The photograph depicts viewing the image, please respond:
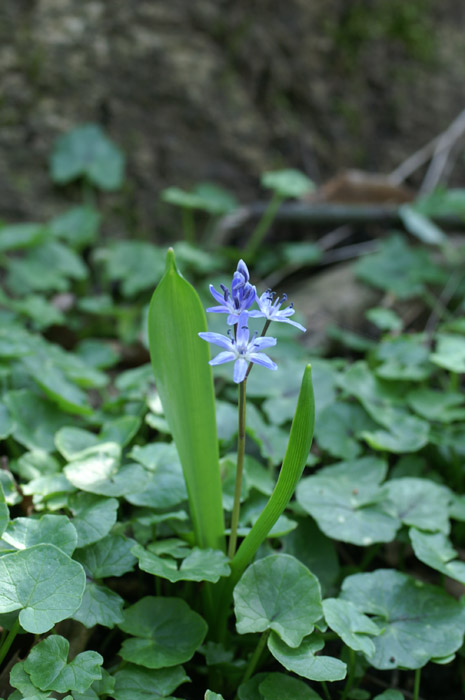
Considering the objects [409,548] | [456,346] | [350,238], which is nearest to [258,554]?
[409,548]

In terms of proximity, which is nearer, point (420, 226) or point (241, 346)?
point (241, 346)

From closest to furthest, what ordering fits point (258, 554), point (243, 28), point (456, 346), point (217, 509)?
point (217, 509)
point (258, 554)
point (456, 346)
point (243, 28)

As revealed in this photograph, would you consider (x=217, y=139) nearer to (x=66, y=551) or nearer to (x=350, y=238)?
(x=350, y=238)

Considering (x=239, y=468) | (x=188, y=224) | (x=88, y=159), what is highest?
(x=239, y=468)

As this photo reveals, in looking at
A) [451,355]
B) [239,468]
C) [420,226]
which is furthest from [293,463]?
[420,226]

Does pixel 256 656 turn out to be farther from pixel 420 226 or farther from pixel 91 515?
pixel 420 226

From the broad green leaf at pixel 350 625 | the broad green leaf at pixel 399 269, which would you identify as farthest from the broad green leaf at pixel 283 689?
the broad green leaf at pixel 399 269

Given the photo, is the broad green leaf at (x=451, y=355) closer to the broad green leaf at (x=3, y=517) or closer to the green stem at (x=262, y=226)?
the green stem at (x=262, y=226)
